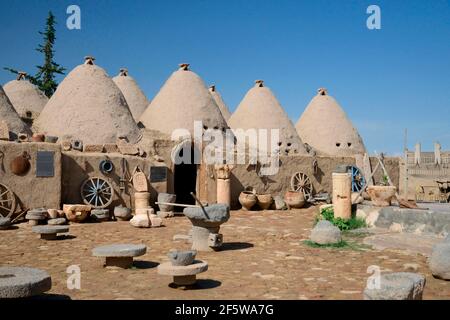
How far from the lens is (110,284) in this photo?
17.6 ft

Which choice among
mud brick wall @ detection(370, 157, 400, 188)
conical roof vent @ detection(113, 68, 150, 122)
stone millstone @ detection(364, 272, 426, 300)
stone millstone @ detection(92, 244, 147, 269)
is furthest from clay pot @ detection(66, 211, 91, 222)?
mud brick wall @ detection(370, 157, 400, 188)

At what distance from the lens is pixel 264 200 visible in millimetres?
15211

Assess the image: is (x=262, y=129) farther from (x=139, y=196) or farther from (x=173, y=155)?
(x=139, y=196)

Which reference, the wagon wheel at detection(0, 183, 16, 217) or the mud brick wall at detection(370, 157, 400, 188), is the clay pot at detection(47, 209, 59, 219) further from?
the mud brick wall at detection(370, 157, 400, 188)

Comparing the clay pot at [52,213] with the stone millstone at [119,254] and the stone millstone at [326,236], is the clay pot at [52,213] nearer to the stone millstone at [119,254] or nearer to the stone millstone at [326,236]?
the stone millstone at [119,254]

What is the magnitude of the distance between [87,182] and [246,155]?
6.09 metres

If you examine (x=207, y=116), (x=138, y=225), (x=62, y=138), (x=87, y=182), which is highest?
(x=207, y=116)

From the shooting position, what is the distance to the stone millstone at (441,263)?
5.59 meters

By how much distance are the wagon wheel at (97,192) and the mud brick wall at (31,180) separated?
2.81 feet

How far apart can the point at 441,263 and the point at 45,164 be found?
10002 mm

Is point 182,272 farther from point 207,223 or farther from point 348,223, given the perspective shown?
point 348,223

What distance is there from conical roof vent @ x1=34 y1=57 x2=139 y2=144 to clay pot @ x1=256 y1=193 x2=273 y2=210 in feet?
18.5

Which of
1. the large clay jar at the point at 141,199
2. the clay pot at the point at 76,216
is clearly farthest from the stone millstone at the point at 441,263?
the large clay jar at the point at 141,199
